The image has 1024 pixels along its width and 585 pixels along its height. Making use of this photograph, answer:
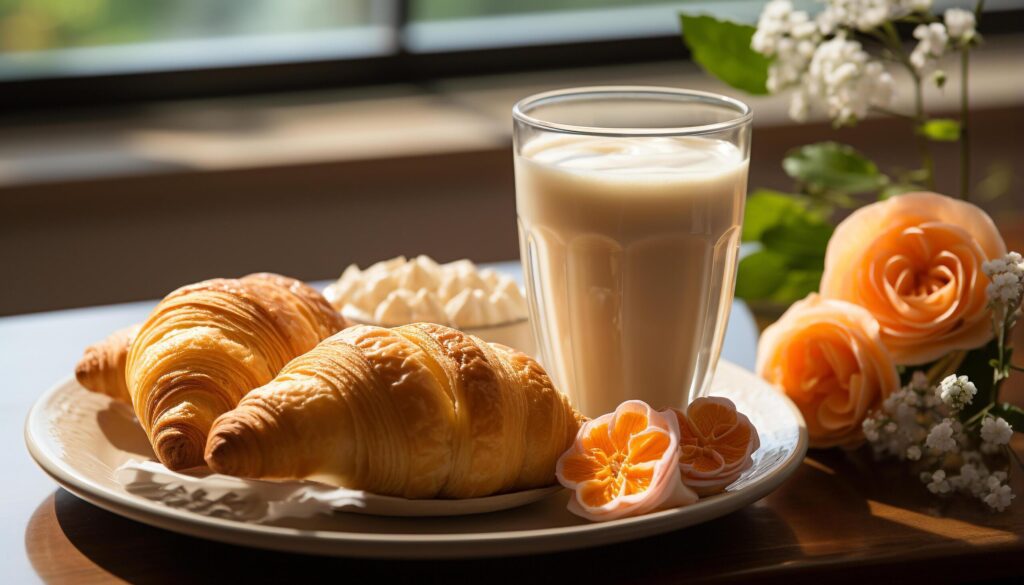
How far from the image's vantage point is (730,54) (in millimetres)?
930

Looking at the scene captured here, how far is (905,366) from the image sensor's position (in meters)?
0.76

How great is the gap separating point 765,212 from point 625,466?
0.47 meters

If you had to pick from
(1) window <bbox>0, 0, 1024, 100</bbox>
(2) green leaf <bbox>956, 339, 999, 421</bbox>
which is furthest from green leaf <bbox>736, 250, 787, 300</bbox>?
(1) window <bbox>0, 0, 1024, 100</bbox>

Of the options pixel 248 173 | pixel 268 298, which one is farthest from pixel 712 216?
pixel 248 173

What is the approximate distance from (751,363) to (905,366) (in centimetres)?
13

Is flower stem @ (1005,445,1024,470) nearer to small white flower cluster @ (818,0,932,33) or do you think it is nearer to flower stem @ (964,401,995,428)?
flower stem @ (964,401,995,428)

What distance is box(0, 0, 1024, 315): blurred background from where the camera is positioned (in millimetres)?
1813

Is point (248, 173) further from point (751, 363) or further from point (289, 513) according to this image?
point (289, 513)

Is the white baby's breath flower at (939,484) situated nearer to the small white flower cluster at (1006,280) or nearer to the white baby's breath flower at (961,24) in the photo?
the small white flower cluster at (1006,280)

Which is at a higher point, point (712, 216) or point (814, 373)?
point (712, 216)

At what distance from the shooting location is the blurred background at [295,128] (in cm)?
181

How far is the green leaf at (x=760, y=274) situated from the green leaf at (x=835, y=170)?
0.07m

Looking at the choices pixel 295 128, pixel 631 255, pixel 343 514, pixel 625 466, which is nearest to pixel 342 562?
pixel 343 514

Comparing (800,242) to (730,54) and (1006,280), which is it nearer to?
(730,54)
